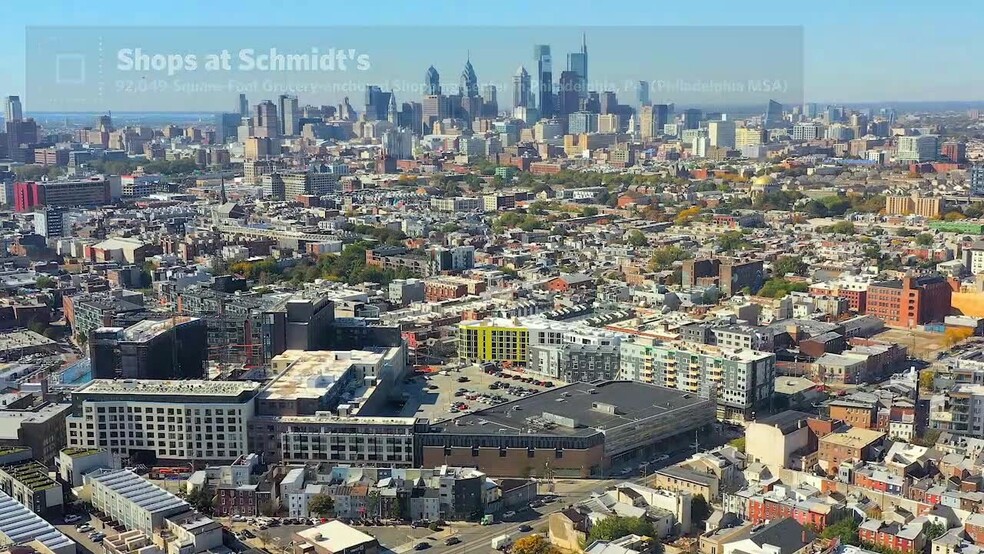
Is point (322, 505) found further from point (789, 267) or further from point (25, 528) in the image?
point (789, 267)

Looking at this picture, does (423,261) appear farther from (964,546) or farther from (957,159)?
(957,159)

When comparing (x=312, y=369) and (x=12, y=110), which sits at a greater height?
(x=12, y=110)

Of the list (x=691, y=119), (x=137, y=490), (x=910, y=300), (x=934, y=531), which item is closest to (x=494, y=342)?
(x=137, y=490)

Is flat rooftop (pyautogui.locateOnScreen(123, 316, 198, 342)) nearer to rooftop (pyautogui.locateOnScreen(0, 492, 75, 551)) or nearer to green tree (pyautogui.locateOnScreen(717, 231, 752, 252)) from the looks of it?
rooftop (pyautogui.locateOnScreen(0, 492, 75, 551))

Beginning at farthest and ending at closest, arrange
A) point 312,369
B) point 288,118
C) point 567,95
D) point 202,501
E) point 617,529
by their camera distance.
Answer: point 567,95 < point 288,118 < point 312,369 < point 202,501 < point 617,529

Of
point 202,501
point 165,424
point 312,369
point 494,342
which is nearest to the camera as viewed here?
point 202,501

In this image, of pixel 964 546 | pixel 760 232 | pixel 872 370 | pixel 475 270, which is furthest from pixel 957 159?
pixel 964 546
